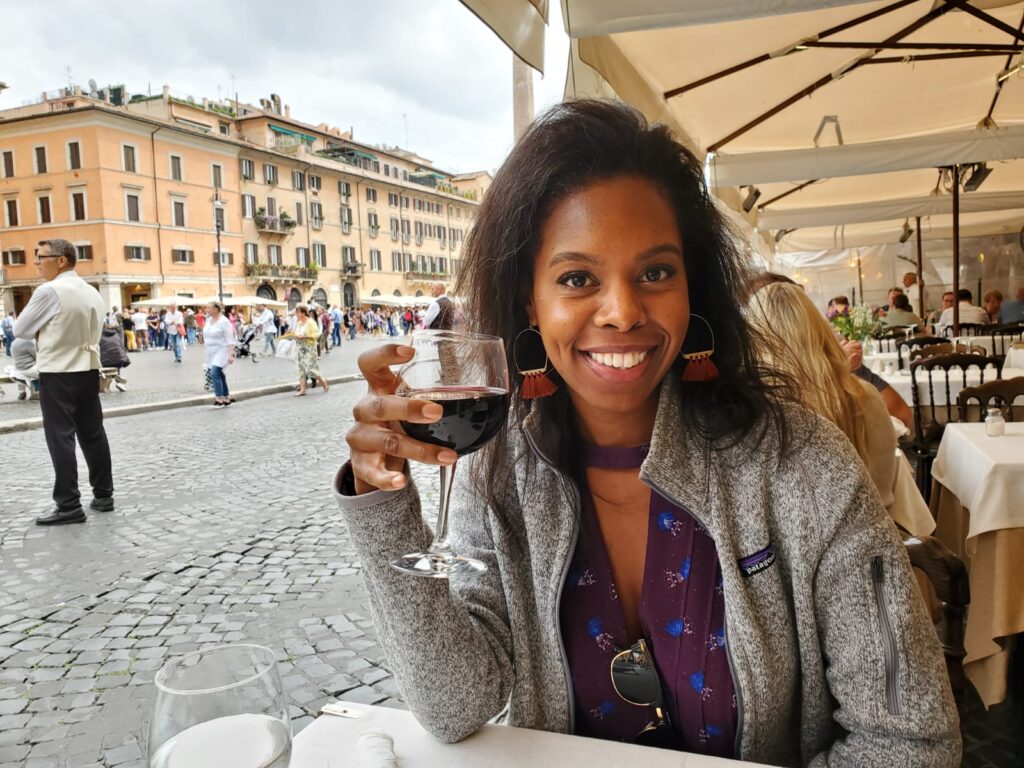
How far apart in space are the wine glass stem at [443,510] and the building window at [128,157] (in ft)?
149

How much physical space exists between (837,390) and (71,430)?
5.12 meters

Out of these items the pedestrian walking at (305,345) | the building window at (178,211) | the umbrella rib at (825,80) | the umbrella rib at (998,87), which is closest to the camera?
the umbrella rib at (825,80)

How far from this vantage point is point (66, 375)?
5234 mm

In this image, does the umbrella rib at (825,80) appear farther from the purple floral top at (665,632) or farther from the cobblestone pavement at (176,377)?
the cobblestone pavement at (176,377)

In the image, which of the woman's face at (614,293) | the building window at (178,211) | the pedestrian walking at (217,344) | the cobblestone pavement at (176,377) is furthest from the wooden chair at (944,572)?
the building window at (178,211)


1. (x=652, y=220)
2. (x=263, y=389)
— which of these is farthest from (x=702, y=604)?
(x=263, y=389)

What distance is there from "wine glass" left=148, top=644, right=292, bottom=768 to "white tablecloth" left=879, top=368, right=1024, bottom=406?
5.49 meters

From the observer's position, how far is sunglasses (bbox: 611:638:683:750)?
118 centimetres

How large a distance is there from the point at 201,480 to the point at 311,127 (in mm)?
57643

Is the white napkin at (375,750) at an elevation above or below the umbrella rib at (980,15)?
below

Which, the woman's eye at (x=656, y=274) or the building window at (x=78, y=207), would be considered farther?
the building window at (x=78, y=207)

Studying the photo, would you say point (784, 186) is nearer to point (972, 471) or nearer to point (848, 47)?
point (848, 47)

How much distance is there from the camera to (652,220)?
1.28m

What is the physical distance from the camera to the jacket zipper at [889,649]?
1028mm
